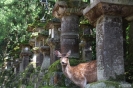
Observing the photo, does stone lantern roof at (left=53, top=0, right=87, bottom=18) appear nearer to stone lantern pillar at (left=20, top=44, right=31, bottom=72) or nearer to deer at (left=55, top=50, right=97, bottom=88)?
deer at (left=55, top=50, right=97, bottom=88)

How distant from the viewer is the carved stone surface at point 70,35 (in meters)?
7.59

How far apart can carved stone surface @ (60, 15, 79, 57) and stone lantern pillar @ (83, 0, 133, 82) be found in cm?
265

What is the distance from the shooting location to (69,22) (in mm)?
7711

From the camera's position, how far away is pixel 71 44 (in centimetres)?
762

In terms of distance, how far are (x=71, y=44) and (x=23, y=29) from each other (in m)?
11.7

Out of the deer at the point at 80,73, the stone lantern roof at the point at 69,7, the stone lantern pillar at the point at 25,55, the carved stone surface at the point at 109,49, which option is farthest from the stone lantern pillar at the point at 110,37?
the stone lantern pillar at the point at 25,55

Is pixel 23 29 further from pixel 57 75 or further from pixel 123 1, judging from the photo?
pixel 123 1

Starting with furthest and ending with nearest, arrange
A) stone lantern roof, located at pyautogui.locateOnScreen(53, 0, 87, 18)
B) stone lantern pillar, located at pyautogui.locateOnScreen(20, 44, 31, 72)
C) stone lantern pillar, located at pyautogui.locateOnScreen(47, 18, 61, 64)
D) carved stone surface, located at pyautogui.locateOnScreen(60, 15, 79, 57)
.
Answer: stone lantern pillar, located at pyautogui.locateOnScreen(20, 44, 31, 72)
stone lantern pillar, located at pyautogui.locateOnScreen(47, 18, 61, 64)
carved stone surface, located at pyautogui.locateOnScreen(60, 15, 79, 57)
stone lantern roof, located at pyautogui.locateOnScreen(53, 0, 87, 18)

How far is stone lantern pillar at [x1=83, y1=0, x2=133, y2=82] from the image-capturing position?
15.5 feet

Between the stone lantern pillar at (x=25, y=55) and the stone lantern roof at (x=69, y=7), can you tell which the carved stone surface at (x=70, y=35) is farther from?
the stone lantern pillar at (x=25, y=55)

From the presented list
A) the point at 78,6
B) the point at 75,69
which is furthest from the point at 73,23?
the point at 75,69

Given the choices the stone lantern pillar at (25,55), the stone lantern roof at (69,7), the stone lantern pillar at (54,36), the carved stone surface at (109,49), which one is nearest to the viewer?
the carved stone surface at (109,49)

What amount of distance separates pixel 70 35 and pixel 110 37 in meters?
2.93

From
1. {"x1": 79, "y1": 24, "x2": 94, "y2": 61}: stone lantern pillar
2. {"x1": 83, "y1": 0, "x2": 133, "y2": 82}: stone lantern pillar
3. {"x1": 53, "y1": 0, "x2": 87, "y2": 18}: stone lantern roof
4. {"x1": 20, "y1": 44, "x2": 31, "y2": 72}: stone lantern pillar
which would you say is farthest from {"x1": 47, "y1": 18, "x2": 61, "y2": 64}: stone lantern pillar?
{"x1": 20, "y1": 44, "x2": 31, "y2": 72}: stone lantern pillar
